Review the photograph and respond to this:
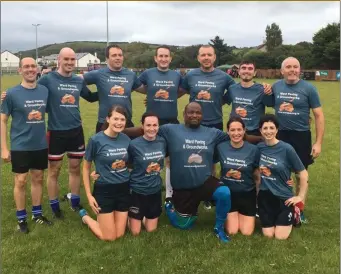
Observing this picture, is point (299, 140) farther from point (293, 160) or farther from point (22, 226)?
point (22, 226)

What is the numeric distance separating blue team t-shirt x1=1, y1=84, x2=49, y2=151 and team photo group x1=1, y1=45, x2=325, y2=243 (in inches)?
0.5

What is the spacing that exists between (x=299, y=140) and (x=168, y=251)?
2.68 m

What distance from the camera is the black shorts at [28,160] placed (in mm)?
5762

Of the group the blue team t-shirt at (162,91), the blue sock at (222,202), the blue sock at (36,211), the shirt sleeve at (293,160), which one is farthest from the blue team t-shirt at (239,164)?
the blue sock at (36,211)

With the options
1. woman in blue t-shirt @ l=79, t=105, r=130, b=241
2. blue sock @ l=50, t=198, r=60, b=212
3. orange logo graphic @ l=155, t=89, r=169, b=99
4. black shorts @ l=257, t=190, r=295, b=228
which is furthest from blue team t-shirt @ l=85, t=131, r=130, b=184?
black shorts @ l=257, t=190, r=295, b=228

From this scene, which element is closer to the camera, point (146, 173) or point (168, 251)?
point (168, 251)

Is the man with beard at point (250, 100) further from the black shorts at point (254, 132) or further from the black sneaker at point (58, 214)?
the black sneaker at point (58, 214)

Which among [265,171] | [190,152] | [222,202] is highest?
[190,152]

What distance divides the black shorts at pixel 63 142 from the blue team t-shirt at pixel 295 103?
3.15 meters

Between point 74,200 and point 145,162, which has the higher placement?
point 145,162

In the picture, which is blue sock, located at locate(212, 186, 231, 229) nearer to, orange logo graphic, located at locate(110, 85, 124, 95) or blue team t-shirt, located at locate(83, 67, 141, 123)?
blue team t-shirt, located at locate(83, 67, 141, 123)

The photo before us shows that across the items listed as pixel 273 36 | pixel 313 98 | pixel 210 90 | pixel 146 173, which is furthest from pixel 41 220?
pixel 273 36

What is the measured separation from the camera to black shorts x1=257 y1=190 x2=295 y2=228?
5688 millimetres

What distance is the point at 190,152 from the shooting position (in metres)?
5.85
